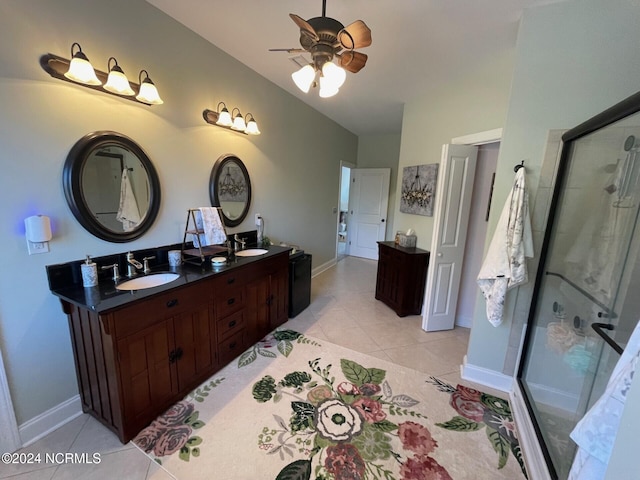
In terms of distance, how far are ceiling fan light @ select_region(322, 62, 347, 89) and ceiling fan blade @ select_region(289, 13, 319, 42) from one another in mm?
142

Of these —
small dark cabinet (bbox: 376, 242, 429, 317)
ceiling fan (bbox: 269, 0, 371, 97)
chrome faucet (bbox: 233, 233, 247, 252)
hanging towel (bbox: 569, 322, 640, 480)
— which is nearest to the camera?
hanging towel (bbox: 569, 322, 640, 480)

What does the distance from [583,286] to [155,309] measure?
2.64m

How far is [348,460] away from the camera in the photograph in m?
1.52

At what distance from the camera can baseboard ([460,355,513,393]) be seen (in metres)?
2.16

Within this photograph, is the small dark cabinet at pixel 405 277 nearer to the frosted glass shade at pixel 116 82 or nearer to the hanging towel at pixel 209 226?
the hanging towel at pixel 209 226

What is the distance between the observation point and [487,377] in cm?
221

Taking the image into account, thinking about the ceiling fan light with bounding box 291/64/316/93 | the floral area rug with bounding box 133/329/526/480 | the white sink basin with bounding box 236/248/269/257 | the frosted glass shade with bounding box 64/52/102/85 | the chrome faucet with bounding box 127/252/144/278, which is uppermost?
the ceiling fan light with bounding box 291/64/316/93

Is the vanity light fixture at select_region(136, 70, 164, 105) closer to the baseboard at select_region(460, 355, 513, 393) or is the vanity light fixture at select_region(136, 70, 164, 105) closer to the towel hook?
the towel hook

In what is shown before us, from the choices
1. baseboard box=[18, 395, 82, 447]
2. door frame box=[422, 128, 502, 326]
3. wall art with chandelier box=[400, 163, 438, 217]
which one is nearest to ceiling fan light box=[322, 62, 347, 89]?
door frame box=[422, 128, 502, 326]

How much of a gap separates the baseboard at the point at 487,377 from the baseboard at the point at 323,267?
2.89 metres

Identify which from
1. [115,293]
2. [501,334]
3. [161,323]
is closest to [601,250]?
[501,334]

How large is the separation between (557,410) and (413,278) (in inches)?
69.9

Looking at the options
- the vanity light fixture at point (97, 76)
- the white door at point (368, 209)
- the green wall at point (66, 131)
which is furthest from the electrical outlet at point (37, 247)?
the white door at point (368, 209)

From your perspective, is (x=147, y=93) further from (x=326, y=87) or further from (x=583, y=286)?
(x=583, y=286)
